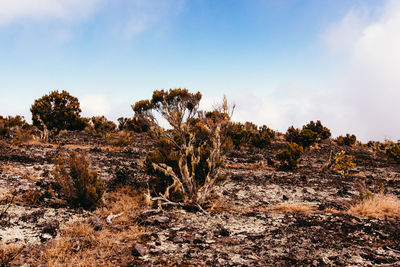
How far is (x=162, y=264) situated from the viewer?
11.6 feet

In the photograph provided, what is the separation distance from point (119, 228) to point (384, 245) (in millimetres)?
4599

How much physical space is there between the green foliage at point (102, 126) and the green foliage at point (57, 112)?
270cm

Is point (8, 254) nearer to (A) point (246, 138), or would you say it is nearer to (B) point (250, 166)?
(B) point (250, 166)

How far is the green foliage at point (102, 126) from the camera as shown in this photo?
23131 millimetres

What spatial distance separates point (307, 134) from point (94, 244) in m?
19.3

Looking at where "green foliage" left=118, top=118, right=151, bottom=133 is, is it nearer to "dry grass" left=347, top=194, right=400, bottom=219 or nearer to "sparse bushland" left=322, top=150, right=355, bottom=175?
"sparse bushland" left=322, top=150, right=355, bottom=175

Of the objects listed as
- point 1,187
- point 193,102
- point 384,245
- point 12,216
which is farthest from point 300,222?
point 1,187

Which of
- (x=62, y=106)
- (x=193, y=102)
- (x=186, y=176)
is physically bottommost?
(x=186, y=176)

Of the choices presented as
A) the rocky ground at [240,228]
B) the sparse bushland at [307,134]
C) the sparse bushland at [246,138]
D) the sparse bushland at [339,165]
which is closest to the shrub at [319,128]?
the sparse bushland at [307,134]

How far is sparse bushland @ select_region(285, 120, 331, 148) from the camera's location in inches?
798

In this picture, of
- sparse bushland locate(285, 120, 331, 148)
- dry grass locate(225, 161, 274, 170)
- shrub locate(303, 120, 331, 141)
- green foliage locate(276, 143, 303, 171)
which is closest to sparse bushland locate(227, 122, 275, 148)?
sparse bushland locate(285, 120, 331, 148)

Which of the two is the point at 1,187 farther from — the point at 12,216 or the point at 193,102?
the point at 193,102

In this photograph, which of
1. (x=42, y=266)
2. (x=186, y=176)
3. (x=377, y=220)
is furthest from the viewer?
(x=186, y=176)

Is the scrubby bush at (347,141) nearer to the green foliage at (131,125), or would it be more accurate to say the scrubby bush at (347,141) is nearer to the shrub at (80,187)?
the green foliage at (131,125)
